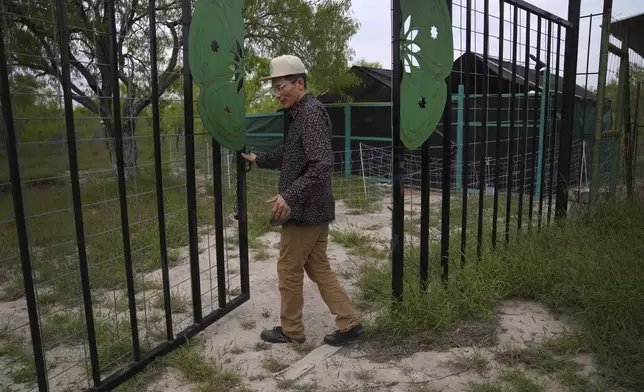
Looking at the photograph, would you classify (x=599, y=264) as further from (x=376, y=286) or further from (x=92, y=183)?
(x=92, y=183)

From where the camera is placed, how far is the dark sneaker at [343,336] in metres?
3.01

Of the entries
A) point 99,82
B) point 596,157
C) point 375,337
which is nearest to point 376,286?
point 375,337

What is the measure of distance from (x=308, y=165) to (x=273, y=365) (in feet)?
3.81

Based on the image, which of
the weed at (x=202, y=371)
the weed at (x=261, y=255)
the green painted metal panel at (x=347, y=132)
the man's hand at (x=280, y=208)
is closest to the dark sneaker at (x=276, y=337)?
the weed at (x=202, y=371)

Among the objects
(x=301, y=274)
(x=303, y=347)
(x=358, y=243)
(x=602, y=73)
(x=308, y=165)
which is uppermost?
(x=602, y=73)

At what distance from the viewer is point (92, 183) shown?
278cm

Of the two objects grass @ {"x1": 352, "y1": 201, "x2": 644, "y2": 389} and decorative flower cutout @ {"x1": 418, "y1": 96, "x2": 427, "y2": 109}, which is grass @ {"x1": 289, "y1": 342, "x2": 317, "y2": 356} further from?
decorative flower cutout @ {"x1": 418, "y1": 96, "x2": 427, "y2": 109}

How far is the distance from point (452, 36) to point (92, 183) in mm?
2428

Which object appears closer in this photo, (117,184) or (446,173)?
(117,184)

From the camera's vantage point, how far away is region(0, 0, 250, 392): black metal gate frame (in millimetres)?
2051

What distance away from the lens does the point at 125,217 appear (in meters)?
2.49

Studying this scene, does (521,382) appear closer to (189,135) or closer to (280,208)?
(280,208)

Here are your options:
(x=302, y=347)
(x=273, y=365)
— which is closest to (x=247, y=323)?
(x=302, y=347)

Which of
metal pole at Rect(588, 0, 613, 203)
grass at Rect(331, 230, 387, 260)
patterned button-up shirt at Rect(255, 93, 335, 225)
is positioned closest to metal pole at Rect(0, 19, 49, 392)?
patterned button-up shirt at Rect(255, 93, 335, 225)
